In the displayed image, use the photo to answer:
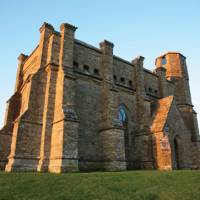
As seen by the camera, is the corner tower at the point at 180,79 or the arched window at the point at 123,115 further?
the corner tower at the point at 180,79

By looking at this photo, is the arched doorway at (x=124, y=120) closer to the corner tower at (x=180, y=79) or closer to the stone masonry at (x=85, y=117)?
the stone masonry at (x=85, y=117)

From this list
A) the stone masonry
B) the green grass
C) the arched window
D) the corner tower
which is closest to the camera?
the green grass

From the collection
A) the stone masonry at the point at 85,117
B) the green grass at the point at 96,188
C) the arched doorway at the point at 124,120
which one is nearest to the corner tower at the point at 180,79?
the stone masonry at the point at 85,117

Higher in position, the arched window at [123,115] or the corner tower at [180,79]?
the corner tower at [180,79]

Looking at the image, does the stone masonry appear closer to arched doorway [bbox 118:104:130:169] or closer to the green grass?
arched doorway [bbox 118:104:130:169]

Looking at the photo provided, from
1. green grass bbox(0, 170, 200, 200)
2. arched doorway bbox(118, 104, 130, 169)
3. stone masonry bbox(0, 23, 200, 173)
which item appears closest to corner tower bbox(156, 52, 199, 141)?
stone masonry bbox(0, 23, 200, 173)

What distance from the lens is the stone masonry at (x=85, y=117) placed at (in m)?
14.4

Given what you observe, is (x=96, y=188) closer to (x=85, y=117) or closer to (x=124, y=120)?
(x=85, y=117)

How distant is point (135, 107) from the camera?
2247 cm

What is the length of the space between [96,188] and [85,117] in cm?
870

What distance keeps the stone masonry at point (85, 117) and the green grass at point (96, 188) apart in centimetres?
325

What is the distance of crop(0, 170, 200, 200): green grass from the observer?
833cm

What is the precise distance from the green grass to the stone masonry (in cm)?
→ 325

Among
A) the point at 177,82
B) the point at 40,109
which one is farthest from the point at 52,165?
the point at 177,82
